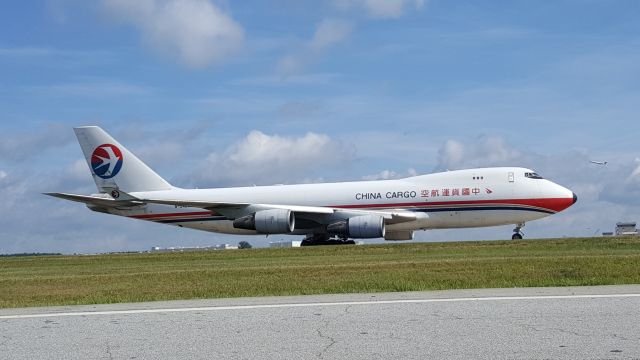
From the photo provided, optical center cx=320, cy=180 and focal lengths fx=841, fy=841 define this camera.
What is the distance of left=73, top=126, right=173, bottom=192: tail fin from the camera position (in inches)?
2058

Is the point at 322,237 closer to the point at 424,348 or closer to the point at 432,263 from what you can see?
the point at 432,263

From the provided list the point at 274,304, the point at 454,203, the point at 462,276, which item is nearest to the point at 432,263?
the point at 462,276

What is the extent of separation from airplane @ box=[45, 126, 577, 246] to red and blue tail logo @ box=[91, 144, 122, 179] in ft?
4.89

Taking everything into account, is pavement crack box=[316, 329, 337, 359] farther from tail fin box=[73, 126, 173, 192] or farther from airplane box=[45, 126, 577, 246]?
tail fin box=[73, 126, 173, 192]

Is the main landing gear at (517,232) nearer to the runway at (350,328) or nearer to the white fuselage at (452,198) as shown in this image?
the white fuselage at (452,198)

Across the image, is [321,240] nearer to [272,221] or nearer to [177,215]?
[272,221]

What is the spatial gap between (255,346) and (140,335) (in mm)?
1483

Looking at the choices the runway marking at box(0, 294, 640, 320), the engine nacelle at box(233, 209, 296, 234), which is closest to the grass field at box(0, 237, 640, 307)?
the runway marking at box(0, 294, 640, 320)

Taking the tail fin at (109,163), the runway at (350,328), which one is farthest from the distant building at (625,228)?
the runway at (350,328)

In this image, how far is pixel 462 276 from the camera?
57.1ft

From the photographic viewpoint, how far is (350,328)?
28.4 ft

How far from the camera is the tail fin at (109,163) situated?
5228cm

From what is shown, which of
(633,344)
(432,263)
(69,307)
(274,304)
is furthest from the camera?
(432,263)

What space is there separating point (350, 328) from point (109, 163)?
45747 mm
